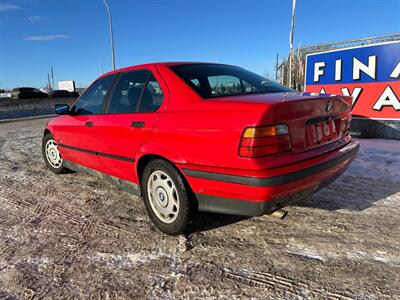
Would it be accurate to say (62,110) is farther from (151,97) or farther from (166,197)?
(166,197)

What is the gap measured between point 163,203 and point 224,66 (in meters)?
1.63

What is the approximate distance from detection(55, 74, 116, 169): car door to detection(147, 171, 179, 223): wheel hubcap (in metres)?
1.15

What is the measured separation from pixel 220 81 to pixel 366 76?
199 inches

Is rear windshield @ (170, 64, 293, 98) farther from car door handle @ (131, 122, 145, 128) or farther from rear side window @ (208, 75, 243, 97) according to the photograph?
car door handle @ (131, 122, 145, 128)

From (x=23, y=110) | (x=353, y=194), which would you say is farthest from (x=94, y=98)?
(x=23, y=110)

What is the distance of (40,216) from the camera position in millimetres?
3410

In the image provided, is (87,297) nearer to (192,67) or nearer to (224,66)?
(192,67)

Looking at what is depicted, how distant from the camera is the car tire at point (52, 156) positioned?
4961mm

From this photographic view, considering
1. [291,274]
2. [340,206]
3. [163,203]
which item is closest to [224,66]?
[163,203]

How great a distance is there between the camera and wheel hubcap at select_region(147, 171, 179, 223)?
279cm

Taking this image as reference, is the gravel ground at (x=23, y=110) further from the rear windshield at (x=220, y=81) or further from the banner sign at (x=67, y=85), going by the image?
the banner sign at (x=67, y=85)

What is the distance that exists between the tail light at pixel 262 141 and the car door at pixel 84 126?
6.94 feet

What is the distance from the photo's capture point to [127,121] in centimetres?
316

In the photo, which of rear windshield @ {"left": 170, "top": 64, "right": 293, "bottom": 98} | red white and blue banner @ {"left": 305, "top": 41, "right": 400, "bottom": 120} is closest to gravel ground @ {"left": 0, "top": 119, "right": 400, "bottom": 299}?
rear windshield @ {"left": 170, "top": 64, "right": 293, "bottom": 98}
